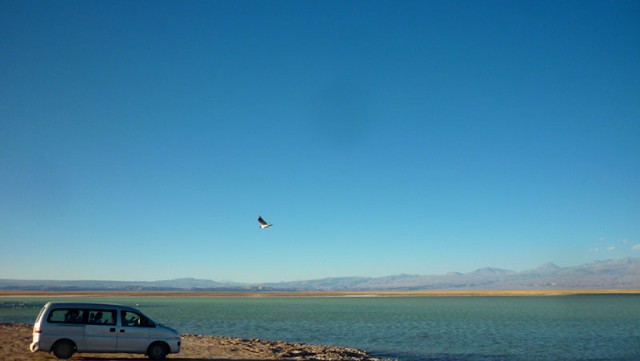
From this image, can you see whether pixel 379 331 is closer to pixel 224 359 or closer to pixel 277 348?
pixel 277 348

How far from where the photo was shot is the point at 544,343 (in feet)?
137

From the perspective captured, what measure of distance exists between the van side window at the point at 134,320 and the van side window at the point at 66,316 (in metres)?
1.76

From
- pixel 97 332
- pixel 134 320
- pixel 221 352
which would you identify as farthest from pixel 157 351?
pixel 221 352

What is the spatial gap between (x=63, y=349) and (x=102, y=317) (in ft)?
6.32

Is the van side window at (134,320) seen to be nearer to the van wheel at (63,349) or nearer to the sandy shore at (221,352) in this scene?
the sandy shore at (221,352)

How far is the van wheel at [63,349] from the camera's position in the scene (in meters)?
21.7

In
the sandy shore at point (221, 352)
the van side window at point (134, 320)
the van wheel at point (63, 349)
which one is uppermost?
the van side window at point (134, 320)

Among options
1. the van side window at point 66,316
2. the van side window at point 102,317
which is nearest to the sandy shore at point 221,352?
the van side window at point 102,317

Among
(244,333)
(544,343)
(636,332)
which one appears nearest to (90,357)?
(244,333)

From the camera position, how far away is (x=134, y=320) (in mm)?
23234

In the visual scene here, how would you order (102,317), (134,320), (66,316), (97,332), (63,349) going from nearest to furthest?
(63,349) → (66,316) → (97,332) → (102,317) → (134,320)

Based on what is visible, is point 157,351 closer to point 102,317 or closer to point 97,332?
point 97,332

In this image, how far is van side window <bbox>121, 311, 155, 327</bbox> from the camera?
2295 cm

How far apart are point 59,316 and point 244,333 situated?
27720mm
